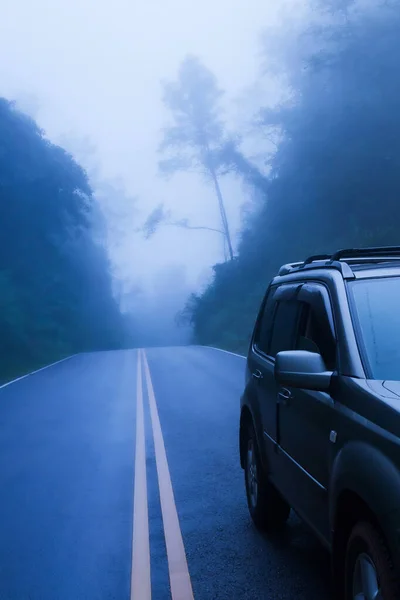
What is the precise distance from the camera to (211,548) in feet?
18.6

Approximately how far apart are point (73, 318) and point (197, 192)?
57.1ft

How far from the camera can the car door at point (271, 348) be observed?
535cm

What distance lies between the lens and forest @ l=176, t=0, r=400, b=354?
34938 mm

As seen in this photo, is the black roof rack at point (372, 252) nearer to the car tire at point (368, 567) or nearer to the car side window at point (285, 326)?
the car side window at point (285, 326)

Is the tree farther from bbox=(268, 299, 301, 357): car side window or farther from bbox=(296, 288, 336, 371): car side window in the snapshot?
bbox=(296, 288, 336, 371): car side window

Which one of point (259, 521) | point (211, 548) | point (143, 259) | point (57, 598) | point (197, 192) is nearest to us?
point (57, 598)

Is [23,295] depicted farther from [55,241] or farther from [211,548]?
[211,548]

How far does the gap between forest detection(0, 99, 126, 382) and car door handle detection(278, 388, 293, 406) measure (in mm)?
36947

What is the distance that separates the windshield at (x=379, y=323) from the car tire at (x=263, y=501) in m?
2.07

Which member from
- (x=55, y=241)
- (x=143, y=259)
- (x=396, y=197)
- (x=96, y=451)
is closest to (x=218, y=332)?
(x=55, y=241)

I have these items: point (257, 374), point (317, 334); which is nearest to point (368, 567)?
point (317, 334)

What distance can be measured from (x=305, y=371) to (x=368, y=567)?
1.09 m

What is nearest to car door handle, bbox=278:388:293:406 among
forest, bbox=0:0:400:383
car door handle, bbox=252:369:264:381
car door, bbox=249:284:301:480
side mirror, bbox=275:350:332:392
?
car door, bbox=249:284:301:480

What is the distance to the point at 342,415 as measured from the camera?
378 cm
